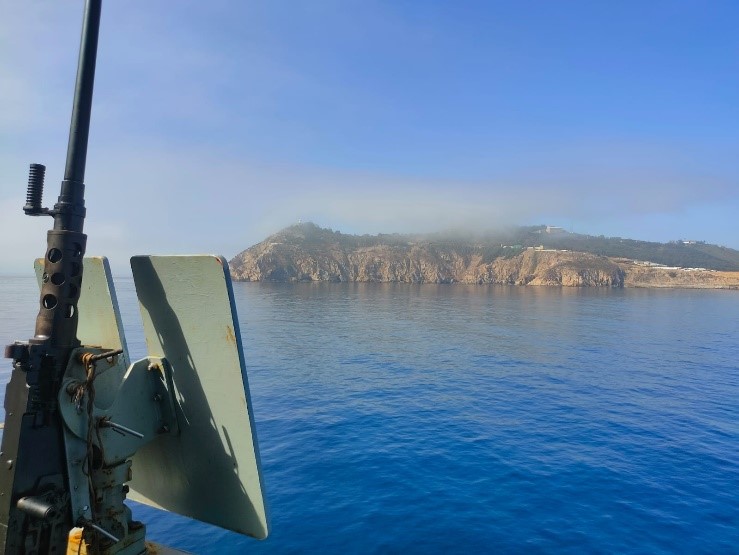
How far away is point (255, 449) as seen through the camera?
171 inches

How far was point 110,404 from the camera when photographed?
4.53 meters

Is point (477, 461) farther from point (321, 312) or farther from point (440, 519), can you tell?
point (321, 312)

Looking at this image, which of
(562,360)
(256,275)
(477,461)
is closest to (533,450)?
(477,461)

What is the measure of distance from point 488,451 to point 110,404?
50.8 feet

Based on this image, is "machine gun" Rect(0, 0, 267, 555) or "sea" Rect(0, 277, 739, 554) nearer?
"machine gun" Rect(0, 0, 267, 555)

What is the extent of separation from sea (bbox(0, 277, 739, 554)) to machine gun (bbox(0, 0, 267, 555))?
2.95 metres

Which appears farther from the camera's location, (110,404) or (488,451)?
(488,451)

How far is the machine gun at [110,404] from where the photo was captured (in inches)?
149

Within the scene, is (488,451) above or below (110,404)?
below

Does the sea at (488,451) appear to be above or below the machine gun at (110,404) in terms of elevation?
below

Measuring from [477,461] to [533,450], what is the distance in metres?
2.56

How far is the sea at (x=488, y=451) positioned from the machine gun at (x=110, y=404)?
9.68 ft

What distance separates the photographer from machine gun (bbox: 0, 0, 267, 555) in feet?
12.4

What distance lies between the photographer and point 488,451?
57.7 feet
